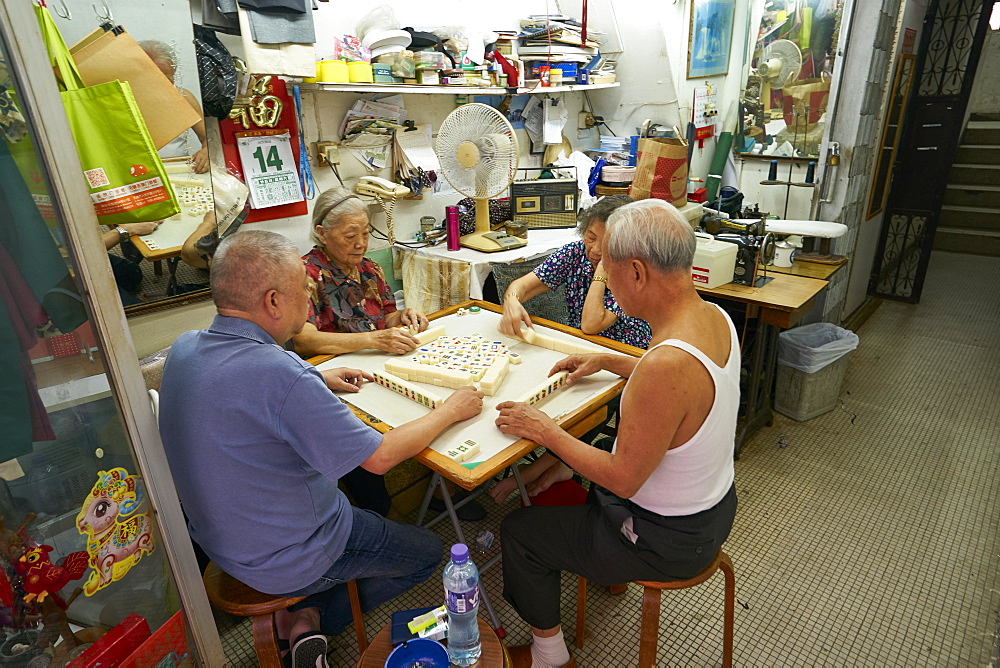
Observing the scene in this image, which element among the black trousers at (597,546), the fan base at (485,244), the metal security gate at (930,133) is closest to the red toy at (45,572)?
the black trousers at (597,546)

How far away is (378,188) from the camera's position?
3223 millimetres

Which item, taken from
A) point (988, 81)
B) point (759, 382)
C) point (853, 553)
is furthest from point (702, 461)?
point (988, 81)

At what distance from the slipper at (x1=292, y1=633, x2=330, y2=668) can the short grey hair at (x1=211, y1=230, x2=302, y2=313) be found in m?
0.99

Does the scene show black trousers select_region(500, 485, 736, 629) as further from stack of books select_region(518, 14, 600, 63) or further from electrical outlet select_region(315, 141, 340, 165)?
stack of books select_region(518, 14, 600, 63)

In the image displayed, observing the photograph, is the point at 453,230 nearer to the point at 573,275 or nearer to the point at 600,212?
the point at 573,275

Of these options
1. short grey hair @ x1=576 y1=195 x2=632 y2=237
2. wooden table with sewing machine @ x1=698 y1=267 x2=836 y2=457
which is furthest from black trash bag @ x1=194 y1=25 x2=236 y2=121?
wooden table with sewing machine @ x1=698 y1=267 x2=836 y2=457

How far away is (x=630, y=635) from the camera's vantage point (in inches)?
82.7

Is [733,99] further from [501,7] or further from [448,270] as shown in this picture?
[448,270]

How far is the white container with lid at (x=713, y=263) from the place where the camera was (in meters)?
3.04

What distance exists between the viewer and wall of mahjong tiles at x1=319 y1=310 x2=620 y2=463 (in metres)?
1.63

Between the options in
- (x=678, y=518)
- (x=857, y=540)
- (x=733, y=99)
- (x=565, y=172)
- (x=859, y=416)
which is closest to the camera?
(x=678, y=518)

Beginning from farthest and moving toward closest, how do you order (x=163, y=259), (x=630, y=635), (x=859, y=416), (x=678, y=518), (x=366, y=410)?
(x=859, y=416), (x=163, y=259), (x=630, y=635), (x=366, y=410), (x=678, y=518)

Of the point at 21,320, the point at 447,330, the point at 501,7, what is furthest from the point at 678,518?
the point at 501,7

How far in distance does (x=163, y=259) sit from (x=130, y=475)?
114 centimetres
